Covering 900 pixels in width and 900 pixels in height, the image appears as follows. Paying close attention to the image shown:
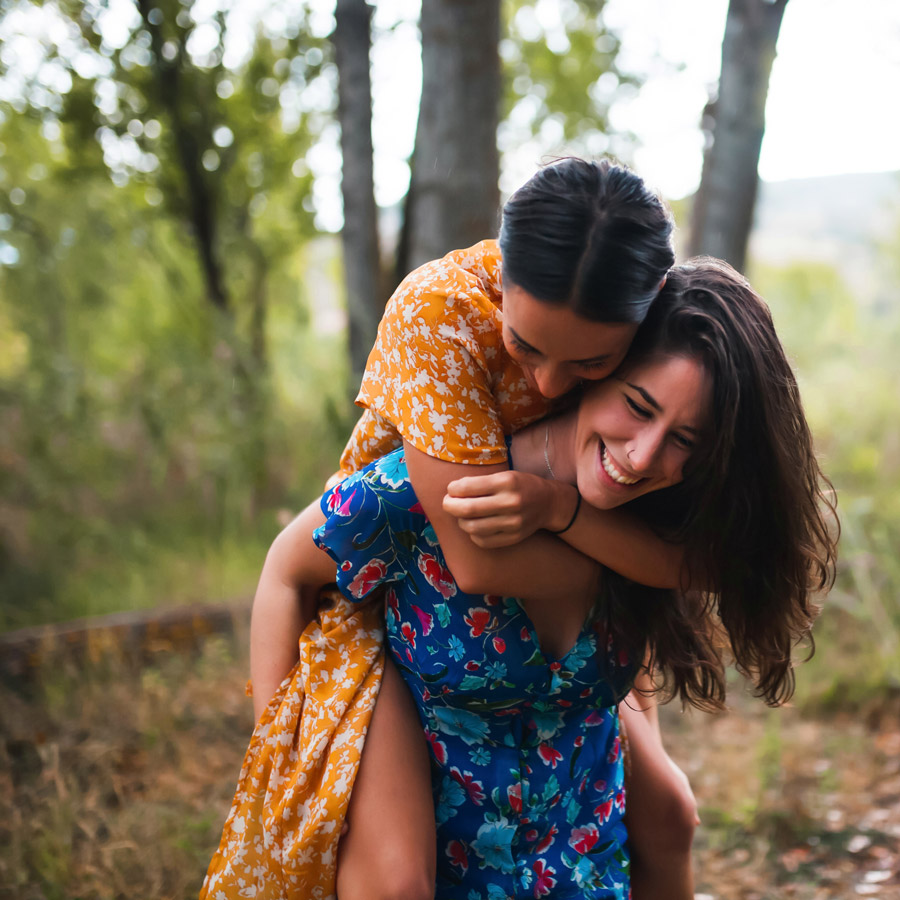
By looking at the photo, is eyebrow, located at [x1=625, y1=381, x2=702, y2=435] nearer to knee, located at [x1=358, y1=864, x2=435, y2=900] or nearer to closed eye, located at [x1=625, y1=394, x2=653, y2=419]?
closed eye, located at [x1=625, y1=394, x2=653, y2=419]

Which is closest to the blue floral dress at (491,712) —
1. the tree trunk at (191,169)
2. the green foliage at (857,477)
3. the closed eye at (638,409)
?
the closed eye at (638,409)

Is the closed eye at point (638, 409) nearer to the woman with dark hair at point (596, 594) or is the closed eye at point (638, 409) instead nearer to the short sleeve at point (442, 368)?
the woman with dark hair at point (596, 594)

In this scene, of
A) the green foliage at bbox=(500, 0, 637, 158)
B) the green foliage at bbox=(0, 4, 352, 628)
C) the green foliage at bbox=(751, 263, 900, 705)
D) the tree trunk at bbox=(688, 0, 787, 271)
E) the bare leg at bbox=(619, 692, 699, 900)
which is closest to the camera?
the bare leg at bbox=(619, 692, 699, 900)

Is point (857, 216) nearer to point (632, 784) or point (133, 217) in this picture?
point (133, 217)

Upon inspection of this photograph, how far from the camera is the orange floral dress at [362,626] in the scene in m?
1.58

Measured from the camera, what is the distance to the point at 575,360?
60.0 inches

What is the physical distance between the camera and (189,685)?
4.09 metres

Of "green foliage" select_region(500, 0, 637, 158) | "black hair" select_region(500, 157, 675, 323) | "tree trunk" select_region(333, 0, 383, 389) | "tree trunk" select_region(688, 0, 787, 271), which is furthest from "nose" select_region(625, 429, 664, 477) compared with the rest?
"green foliage" select_region(500, 0, 637, 158)

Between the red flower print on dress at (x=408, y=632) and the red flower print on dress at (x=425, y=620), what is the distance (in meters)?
0.03

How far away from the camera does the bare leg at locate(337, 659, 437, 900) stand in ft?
5.21

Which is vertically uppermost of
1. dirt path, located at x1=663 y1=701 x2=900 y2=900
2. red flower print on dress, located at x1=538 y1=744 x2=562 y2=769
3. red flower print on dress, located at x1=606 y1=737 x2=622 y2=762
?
red flower print on dress, located at x1=538 y1=744 x2=562 y2=769

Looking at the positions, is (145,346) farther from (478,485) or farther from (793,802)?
(478,485)

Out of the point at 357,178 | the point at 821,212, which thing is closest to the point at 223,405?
the point at 357,178

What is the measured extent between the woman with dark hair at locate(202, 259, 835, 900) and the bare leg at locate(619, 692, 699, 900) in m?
0.10
